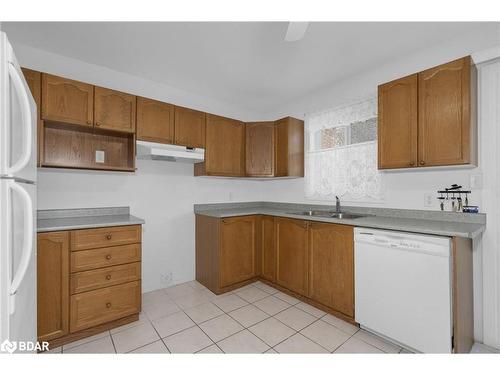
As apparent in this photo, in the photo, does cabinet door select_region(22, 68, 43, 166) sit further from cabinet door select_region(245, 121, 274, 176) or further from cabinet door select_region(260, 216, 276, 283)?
cabinet door select_region(260, 216, 276, 283)

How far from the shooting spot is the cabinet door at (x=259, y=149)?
3225 mm

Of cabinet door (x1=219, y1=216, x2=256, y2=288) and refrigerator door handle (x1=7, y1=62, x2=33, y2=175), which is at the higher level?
refrigerator door handle (x1=7, y1=62, x2=33, y2=175)

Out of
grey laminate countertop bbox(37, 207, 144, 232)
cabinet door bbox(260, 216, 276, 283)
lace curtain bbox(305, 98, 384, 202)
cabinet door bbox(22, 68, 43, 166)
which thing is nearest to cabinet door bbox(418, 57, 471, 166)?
lace curtain bbox(305, 98, 384, 202)

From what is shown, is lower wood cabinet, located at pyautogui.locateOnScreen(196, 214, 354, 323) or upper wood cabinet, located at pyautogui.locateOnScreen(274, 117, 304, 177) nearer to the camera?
lower wood cabinet, located at pyautogui.locateOnScreen(196, 214, 354, 323)

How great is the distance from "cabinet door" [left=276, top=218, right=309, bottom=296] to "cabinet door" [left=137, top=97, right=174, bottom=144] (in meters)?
1.62

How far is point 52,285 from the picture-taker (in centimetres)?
171

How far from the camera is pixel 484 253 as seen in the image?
177 cm

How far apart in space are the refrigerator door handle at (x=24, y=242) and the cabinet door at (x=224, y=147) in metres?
1.92

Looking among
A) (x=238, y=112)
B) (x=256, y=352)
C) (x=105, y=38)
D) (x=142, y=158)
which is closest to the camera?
(x=256, y=352)

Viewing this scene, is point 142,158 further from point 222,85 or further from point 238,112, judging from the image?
point 238,112

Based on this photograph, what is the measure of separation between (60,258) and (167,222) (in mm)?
1180

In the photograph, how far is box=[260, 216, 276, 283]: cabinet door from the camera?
2.79 m

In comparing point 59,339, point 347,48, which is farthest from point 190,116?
point 59,339

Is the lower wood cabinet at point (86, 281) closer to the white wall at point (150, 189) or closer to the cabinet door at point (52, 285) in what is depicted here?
the cabinet door at point (52, 285)
